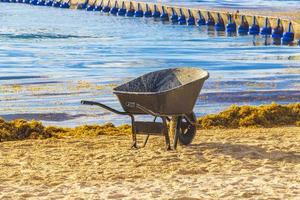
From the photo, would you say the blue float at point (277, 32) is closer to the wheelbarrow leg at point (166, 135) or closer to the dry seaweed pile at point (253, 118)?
the dry seaweed pile at point (253, 118)

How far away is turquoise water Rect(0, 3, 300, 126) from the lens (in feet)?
66.7

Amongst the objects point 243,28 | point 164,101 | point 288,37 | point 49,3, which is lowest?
point 49,3

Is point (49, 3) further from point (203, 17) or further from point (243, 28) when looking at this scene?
point (243, 28)

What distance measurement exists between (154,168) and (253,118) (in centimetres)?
470

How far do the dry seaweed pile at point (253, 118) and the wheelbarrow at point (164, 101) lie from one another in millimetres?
2422

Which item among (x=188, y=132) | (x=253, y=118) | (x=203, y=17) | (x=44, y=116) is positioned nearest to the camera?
(x=188, y=132)

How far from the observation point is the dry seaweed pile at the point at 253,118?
48.3 ft

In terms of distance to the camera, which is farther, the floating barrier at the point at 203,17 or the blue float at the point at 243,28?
the blue float at the point at 243,28

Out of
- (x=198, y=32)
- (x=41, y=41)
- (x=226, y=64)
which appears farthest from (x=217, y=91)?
(x=198, y=32)

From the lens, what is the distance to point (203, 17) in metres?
68.0

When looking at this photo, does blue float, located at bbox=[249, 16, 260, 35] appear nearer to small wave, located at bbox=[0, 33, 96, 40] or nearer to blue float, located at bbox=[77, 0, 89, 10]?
small wave, located at bbox=[0, 33, 96, 40]

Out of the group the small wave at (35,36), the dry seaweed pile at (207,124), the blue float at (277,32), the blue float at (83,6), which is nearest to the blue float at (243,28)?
the blue float at (277,32)

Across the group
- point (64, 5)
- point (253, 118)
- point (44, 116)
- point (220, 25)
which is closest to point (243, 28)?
point (220, 25)

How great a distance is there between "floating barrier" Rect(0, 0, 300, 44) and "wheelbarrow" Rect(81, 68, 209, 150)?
3278cm
